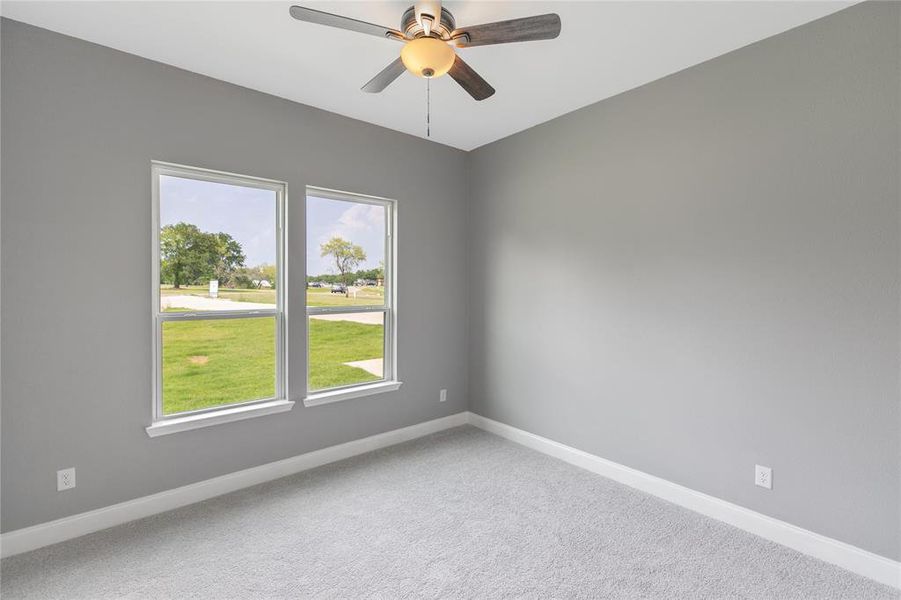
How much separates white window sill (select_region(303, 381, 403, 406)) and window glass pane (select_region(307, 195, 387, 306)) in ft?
2.27

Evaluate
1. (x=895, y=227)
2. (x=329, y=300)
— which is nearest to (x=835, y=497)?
(x=895, y=227)

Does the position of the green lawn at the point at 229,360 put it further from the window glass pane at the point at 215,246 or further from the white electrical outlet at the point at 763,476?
the white electrical outlet at the point at 763,476

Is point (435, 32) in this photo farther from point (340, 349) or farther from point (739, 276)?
point (340, 349)

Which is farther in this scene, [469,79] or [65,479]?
[65,479]

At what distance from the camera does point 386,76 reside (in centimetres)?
216

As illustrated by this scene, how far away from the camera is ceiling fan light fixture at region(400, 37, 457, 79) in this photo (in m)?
1.82

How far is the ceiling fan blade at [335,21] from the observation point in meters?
1.70

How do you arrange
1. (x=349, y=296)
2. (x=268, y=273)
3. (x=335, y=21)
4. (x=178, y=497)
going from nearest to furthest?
1. (x=335, y=21)
2. (x=178, y=497)
3. (x=268, y=273)
4. (x=349, y=296)

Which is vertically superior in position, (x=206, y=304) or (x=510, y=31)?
(x=510, y=31)

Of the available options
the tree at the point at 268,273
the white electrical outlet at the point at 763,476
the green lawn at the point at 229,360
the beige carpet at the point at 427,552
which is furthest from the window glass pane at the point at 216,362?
the white electrical outlet at the point at 763,476

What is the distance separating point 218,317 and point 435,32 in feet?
7.18

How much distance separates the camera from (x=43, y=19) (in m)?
2.16

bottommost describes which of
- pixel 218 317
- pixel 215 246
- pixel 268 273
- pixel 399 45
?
pixel 218 317

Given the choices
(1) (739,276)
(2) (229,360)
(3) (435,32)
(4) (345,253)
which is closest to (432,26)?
(3) (435,32)
